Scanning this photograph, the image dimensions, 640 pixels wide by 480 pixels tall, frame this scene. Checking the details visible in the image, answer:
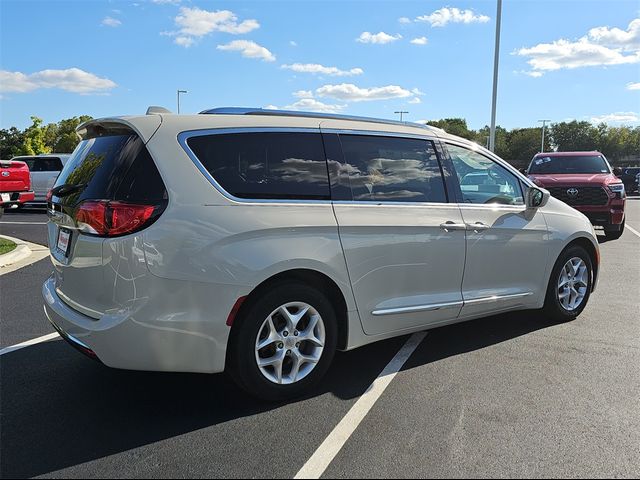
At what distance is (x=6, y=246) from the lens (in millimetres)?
9336

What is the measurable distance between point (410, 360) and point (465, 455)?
4.58 feet

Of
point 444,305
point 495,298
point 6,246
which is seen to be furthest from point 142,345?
point 6,246

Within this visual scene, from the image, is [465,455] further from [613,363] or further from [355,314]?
[613,363]

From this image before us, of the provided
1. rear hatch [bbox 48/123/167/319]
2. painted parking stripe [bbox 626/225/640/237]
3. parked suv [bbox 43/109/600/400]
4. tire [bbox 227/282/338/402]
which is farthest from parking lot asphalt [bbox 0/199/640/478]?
painted parking stripe [bbox 626/225/640/237]

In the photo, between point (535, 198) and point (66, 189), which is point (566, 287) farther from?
point (66, 189)

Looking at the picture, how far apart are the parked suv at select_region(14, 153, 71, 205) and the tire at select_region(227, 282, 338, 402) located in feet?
55.9

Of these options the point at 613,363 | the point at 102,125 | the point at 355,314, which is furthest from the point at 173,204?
the point at 613,363

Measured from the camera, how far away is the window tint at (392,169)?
3.83m

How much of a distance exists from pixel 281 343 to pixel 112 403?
1142 mm

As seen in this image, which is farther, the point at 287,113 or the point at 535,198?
the point at 535,198

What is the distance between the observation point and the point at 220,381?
385cm

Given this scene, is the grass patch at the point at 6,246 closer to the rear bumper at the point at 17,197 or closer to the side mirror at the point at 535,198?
the rear bumper at the point at 17,197

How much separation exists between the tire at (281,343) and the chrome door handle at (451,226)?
3.75 ft

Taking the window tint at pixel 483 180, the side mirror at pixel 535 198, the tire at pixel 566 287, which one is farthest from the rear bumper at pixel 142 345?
the tire at pixel 566 287
